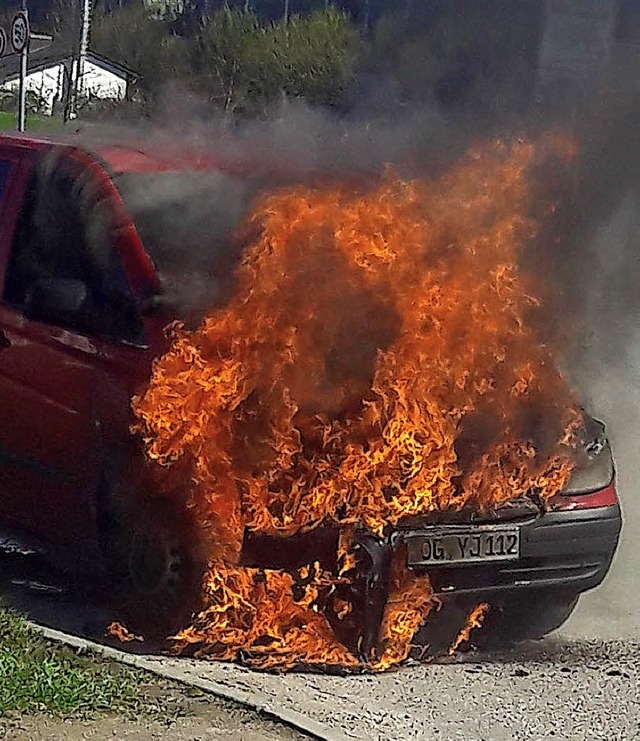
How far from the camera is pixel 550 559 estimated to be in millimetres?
4754

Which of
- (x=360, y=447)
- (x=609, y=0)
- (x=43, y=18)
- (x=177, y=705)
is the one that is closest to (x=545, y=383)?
(x=360, y=447)

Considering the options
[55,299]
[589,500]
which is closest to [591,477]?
[589,500]

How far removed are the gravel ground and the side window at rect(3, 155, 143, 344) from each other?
4.51ft

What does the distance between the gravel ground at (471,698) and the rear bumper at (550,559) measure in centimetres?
35

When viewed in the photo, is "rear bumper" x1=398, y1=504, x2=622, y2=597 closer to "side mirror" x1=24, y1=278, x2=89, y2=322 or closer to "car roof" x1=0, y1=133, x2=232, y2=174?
"side mirror" x1=24, y1=278, x2=89, y2=322

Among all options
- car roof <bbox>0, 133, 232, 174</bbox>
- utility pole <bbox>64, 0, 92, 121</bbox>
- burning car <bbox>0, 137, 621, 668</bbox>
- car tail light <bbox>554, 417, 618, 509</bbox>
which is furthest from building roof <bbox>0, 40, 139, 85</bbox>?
car tail light <bbox>554, 417, 618, 509</bbox>

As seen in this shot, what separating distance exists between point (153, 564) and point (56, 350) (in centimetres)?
98

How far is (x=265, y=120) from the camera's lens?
838 centimetres

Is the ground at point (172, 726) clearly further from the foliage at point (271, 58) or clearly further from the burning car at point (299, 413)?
the foliage at point (271, 58)

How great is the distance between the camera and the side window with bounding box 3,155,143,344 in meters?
4.93

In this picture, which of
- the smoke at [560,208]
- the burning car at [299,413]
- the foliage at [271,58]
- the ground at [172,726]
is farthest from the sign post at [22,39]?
the ground at [172,726]

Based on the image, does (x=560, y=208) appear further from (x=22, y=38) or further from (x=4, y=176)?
Result: (x=22, y=38)

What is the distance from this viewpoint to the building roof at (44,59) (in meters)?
13.6

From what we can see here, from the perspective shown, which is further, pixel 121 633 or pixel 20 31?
pixel 20 31
